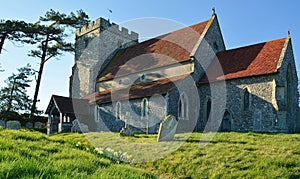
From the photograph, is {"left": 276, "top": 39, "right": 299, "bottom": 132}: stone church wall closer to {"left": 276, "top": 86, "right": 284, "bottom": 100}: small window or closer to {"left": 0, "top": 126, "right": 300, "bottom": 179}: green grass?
{"left": 276, "top": 86, "right": 284, "bottom": 100}: small window

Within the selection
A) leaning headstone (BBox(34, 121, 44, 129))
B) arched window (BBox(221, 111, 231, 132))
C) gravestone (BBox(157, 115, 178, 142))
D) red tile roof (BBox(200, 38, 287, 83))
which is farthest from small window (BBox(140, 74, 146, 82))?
leaning headstone (BBox(34, 121, 44, 129))

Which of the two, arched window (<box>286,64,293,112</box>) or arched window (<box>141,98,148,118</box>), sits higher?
arched window (<box>286,64,293,112</box>)

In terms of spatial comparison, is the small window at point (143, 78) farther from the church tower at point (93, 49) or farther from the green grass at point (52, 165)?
the green grass at point (52, 165)

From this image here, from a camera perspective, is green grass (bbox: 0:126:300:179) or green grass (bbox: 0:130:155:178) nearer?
green grass (bbox: 0:130:155:178)

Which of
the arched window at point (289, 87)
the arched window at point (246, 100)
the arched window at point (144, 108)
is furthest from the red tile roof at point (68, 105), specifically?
the arched window at point (289, 87)

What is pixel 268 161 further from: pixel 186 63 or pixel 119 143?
pixel 186 63

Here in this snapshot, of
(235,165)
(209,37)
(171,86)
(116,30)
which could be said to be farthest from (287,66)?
(116,30)

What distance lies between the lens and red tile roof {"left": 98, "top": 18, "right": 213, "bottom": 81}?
2178 centimetres

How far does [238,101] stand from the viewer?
1820 centimetres

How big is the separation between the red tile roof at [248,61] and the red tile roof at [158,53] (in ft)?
7.90

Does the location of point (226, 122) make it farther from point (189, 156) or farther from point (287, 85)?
point (189, 156)

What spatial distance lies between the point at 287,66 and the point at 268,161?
39.1 feet

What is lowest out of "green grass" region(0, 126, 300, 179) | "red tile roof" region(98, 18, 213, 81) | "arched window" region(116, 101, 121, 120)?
"green grass" region(0, 126, 300, 179)

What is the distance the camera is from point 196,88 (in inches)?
789
